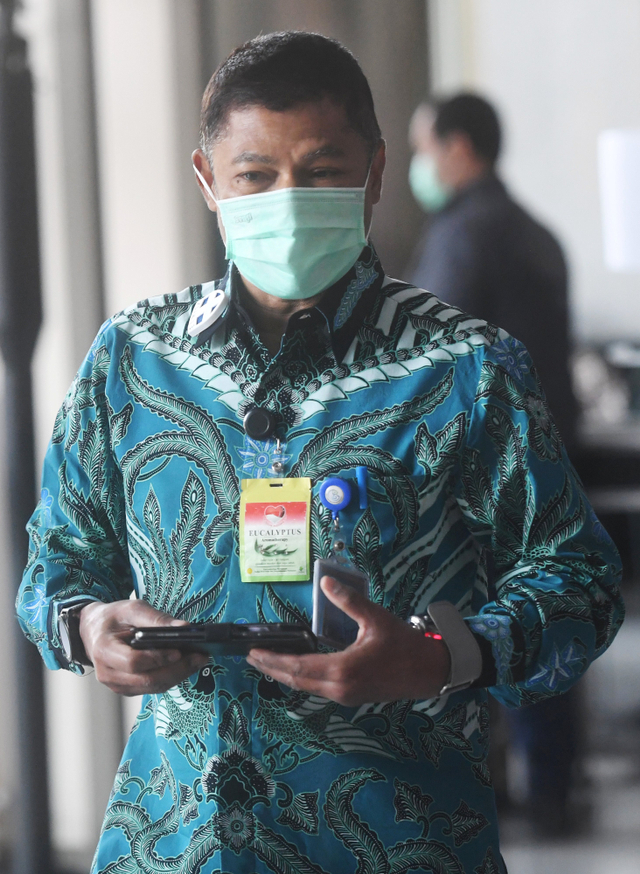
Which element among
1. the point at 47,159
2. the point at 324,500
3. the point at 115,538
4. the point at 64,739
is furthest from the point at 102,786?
the point at 324,500

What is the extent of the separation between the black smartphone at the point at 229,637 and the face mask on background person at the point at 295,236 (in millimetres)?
363

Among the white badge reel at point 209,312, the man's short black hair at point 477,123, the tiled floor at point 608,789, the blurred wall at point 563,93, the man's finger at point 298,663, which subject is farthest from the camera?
the blurred wall at point 563,93

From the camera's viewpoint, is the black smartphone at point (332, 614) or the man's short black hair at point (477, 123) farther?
the man's short black hair at point (477, 123)

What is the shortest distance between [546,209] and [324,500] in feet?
12.2

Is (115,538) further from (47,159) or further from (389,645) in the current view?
(47,159)

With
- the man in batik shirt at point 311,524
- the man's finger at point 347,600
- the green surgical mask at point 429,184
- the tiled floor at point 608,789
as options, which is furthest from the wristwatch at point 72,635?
the green surgical mask at point 429,184

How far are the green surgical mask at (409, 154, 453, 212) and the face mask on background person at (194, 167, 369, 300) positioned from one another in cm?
198

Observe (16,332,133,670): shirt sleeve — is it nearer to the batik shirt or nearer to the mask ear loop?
the batik shirt

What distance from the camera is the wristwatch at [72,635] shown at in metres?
0.99

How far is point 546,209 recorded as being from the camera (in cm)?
441

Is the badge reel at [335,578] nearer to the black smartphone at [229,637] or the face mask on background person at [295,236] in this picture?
the black smartphone at [229,637]

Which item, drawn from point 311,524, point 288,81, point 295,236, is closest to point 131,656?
point 311,524

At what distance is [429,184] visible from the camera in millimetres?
3232

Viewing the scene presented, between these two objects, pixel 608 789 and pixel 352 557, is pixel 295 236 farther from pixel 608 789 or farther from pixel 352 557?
pixel 608 789
